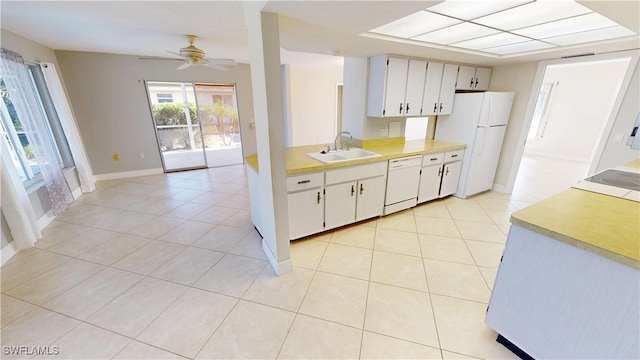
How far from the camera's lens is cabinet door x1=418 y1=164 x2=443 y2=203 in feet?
10.7

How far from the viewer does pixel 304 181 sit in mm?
2322

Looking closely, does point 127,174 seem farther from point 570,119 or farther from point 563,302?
point 570,119

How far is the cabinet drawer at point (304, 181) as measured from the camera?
2270 mm

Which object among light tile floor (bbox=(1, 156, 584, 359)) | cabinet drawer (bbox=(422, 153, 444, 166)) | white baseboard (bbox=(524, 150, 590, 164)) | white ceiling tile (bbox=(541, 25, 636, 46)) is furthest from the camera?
white baseboard (bbox=(524, 150, 590, 164))

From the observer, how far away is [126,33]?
2.82 m

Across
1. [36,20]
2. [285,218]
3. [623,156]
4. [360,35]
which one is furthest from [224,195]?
[623,156]

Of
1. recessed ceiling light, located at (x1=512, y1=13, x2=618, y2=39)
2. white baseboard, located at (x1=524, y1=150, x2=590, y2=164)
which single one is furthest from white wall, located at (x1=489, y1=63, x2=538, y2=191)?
white baseboard, located at (x1=524, y1=150, x2=590, y2=164)

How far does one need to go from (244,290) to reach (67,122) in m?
4.06

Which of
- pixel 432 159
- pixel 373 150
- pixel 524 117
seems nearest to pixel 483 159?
pixel 524 117

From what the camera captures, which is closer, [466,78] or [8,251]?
[8,251]

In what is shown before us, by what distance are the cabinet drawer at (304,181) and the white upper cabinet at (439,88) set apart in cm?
200

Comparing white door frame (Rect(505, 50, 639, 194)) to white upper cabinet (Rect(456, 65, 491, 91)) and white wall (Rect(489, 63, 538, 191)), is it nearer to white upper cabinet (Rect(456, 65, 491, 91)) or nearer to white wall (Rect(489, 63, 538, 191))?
white wall (Rect(489, 63, 538, 191))

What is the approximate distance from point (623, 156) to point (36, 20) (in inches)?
264

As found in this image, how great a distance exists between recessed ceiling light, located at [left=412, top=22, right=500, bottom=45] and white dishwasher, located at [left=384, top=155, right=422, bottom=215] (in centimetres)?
131
